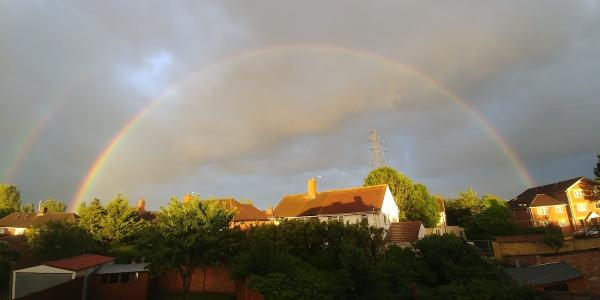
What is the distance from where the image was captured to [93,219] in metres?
41.0

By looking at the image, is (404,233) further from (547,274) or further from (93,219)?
(93,219)

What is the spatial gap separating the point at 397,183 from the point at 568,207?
36820 mm

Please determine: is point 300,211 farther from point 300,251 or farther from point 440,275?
point 440,275

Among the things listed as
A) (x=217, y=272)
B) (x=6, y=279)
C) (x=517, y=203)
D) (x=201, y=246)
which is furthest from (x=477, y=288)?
(x=517, y=203)

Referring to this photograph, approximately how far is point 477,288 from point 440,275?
882 centimetres

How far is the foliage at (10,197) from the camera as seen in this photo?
102706mm

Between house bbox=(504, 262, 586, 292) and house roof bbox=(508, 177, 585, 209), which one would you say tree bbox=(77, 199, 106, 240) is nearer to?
house bbox=(504, 262, 586, 292)

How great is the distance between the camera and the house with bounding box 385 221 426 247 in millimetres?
40812

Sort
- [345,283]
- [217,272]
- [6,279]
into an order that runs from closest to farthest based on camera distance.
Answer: [345,283], [217,272], [6,279]

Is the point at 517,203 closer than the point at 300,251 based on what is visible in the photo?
No

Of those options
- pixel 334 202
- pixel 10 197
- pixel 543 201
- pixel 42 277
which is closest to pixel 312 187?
pixel 334 202

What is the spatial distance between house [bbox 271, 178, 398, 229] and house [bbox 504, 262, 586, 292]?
1950 cm

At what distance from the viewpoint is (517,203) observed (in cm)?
8031

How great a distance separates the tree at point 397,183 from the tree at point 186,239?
132 feet
